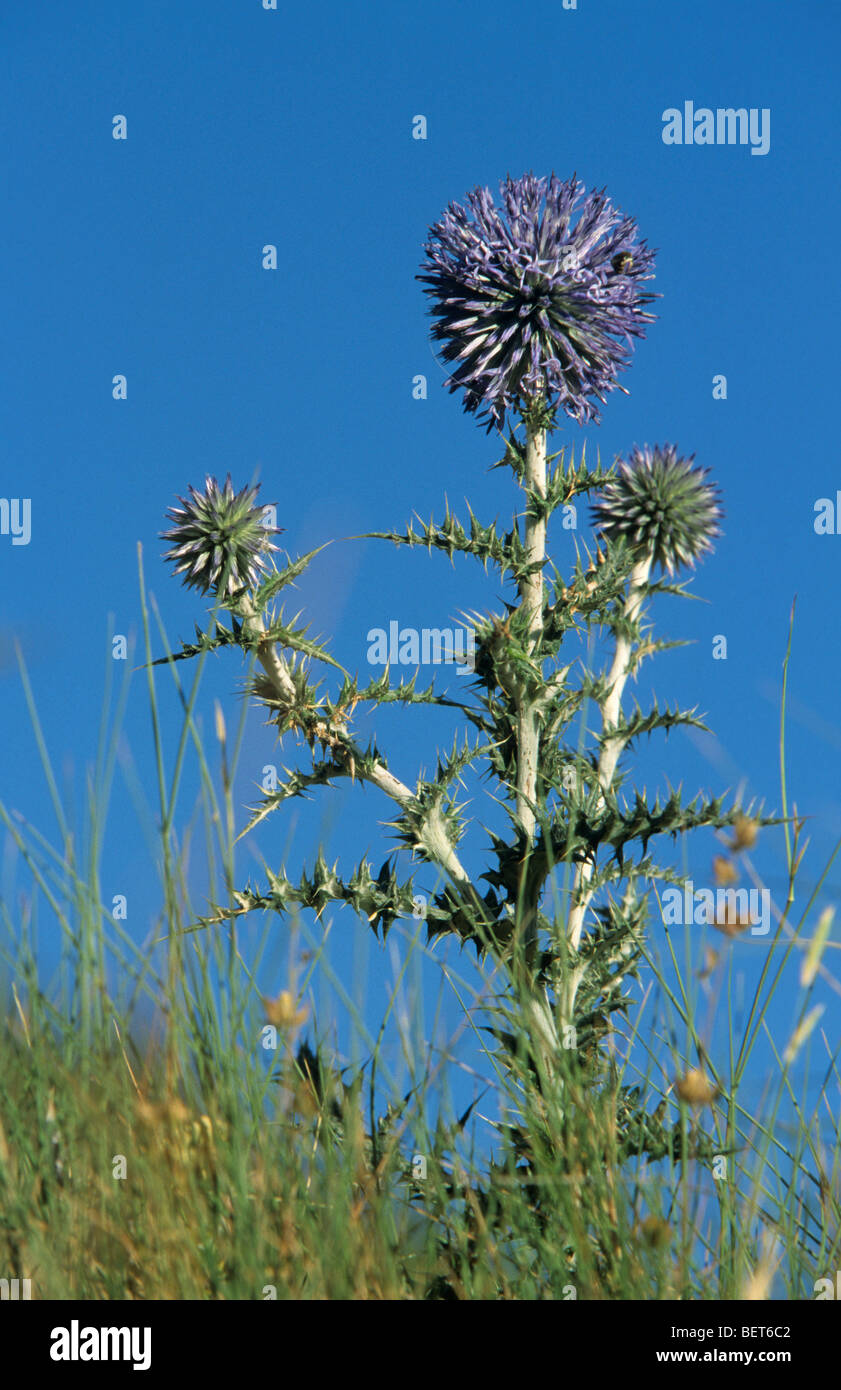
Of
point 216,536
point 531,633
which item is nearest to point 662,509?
point 531,633

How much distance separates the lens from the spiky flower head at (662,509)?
4.96 m

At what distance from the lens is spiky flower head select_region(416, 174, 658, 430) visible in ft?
15.8

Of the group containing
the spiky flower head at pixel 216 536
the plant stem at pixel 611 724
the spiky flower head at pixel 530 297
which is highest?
the spiky flower head at pixel 530 297

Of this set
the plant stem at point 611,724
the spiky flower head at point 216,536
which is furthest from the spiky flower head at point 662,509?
the spiky flower head at point 216,536

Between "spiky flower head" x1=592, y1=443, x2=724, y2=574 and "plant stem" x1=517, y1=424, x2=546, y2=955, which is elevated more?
"spiky flower head" x1=592, y1=443, x2=724, y2=574

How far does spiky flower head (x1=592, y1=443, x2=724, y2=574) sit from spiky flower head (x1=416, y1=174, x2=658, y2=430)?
1.03ft

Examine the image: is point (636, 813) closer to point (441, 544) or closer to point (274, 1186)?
point (441, 544)

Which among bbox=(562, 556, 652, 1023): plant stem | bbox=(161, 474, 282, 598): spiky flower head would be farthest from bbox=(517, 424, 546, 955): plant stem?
bbox=(161, 474, 282, 598): spiky flower head

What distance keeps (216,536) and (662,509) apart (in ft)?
5.93

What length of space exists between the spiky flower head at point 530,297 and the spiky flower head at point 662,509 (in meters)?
0.32

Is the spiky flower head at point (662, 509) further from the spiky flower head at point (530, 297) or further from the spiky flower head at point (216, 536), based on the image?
the spiky flower head at point (216, 536)

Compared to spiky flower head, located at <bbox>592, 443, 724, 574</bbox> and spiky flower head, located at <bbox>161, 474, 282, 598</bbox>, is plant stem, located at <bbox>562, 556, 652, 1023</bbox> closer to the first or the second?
spiky flower head, located at <bbox>592, 443, 724, 574</bbox>

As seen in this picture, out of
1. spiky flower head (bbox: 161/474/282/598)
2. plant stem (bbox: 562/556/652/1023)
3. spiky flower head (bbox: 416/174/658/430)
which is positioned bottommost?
plant stem (bbox: 562/556/652/1023)
